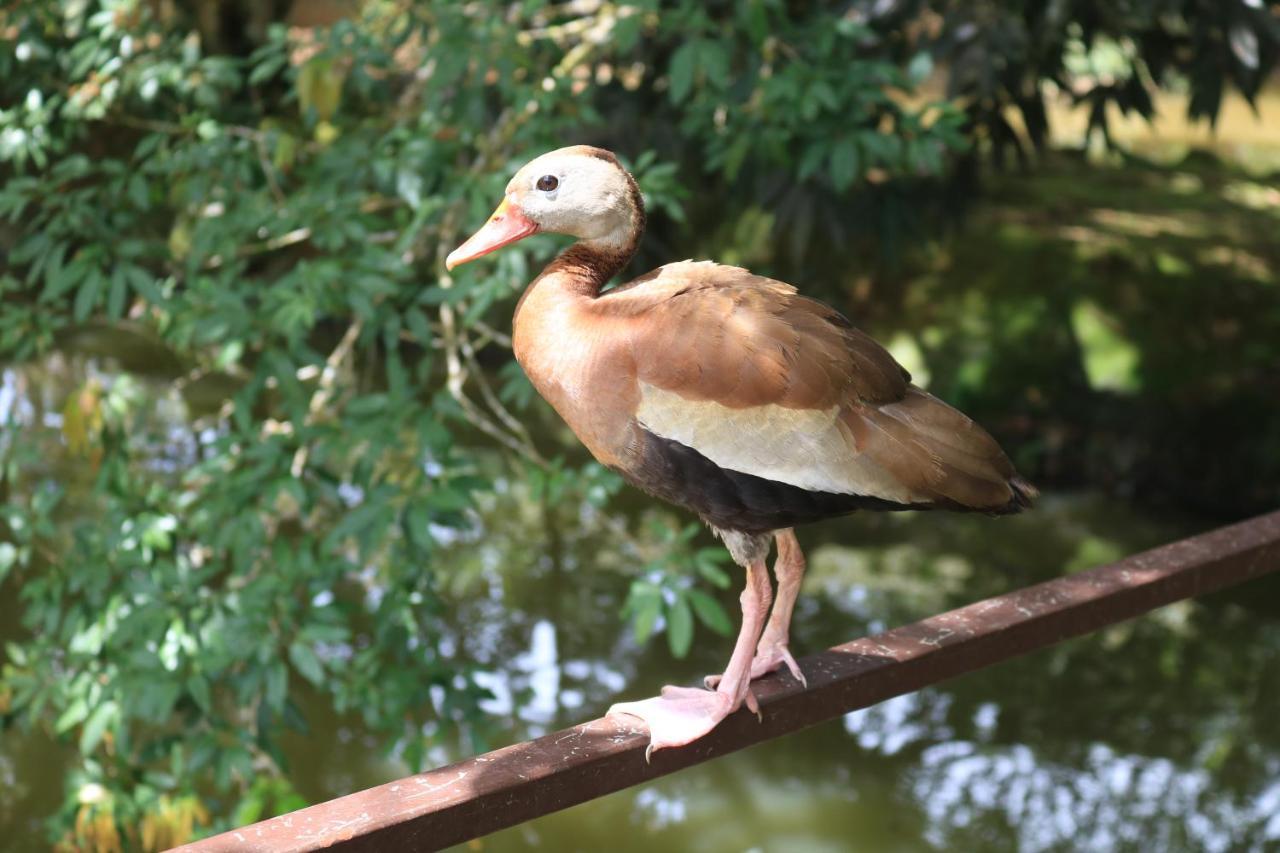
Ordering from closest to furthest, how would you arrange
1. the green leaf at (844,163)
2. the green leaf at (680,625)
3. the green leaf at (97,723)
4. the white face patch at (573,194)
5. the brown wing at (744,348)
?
the brown wing at (744,348), the white face patch at (573,194), the green leaf at (680,625), the green leaf at (97,723), the green leaf at (844,163)

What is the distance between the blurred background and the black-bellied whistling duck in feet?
3.18

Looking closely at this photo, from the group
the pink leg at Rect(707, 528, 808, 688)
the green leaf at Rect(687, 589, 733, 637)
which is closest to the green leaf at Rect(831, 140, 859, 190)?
the green leaf at Rect(687, 589, 733, 637)

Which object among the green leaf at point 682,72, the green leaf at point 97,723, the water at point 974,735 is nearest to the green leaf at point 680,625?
the green leaf at point 682,72

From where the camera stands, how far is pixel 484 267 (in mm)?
3191

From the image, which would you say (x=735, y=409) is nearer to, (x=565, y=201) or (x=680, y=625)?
(x=565, y=201)

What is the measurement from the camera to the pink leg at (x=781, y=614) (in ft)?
7.05

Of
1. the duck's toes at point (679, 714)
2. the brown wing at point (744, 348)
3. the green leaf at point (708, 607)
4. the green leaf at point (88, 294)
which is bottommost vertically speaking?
the green leaf at point (708, 607)

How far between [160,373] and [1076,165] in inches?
209

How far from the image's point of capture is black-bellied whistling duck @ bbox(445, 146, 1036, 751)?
1.82 m

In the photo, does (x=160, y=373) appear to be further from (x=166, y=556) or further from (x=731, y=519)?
(x=731, y=519)

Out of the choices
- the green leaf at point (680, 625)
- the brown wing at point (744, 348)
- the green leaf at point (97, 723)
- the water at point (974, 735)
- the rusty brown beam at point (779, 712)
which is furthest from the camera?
the water at point (974, 735)

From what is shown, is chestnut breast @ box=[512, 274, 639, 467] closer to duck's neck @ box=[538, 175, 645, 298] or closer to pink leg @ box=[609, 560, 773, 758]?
duck's neck @ box=[538, 175, 645, 298]

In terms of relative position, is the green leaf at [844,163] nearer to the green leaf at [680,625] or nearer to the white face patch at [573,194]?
the green leaf at [680,625]

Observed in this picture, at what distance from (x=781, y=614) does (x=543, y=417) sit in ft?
15.6
